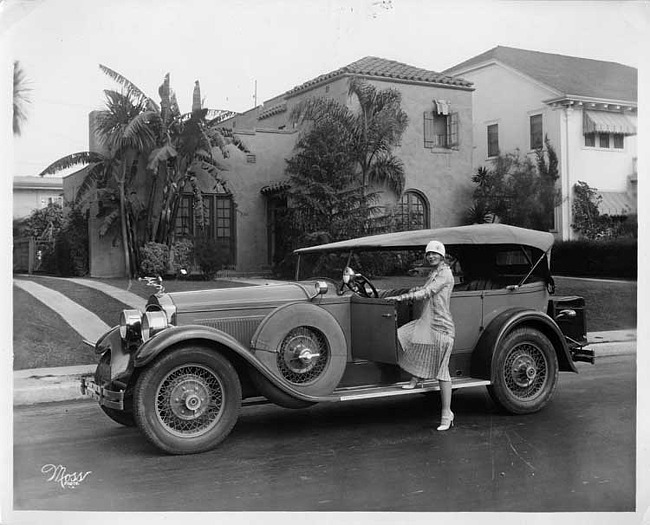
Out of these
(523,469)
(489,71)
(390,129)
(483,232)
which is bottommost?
(523,469)

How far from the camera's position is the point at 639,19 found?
585 cm

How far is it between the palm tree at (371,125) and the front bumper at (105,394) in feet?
16.2

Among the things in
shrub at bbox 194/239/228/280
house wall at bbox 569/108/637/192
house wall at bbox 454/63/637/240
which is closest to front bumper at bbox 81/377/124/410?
shrub at bbox 194/239/228/280

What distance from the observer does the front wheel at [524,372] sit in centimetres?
604

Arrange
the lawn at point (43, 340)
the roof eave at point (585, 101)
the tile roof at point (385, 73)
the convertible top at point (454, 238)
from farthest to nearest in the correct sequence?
the tile roof at point (385, 73)
the lawn at point (43, 340)
the roof eave at point (585, 101)
the convertible top at point (454, 238)

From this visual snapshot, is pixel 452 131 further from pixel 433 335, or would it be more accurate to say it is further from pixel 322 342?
pixel 322 342

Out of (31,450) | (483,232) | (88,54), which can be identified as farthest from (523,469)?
(88,54)

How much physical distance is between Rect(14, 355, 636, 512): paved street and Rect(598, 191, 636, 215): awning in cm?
205

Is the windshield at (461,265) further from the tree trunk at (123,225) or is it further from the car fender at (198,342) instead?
the tree trunk at (123,225)

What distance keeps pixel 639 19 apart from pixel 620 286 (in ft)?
9.53

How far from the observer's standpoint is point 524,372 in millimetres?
6199

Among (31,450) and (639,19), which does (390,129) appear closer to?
(639,19)

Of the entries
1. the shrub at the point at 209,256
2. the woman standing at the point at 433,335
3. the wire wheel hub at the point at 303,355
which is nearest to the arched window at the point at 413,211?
the shrub at the point at 209,256

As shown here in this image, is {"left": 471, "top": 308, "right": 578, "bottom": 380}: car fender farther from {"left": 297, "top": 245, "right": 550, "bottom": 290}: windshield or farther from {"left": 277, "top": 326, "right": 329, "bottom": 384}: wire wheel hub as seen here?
{"left": 277, "top": 326, "right": 329, "bottom": 384}: wire wheel hub
